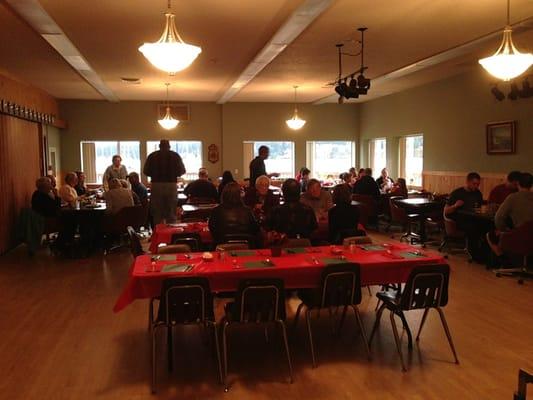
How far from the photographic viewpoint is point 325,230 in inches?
235

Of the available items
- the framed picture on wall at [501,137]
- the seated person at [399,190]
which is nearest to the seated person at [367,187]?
the seated person at [399,190]

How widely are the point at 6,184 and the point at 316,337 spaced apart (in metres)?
6.40

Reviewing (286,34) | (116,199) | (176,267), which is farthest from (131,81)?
(176,267)

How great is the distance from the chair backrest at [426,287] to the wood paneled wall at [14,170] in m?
6.84

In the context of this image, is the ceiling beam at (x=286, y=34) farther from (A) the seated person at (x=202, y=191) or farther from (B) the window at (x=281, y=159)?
(B) the window at (x=281, y=159)

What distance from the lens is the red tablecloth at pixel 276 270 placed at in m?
3.47

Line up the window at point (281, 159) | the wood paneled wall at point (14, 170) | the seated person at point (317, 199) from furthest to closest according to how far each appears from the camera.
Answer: the window at point (281, 159) < the wood paneled wall at point (14, 170) < the seated person at point (317, 199)

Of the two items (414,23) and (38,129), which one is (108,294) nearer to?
(414,23)

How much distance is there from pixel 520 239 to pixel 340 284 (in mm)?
3269

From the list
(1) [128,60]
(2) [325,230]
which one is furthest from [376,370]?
(1) [128,60]

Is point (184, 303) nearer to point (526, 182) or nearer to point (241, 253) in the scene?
point (241, 253)

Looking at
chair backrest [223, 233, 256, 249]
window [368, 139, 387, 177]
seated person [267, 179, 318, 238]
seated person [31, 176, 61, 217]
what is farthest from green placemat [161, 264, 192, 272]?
window [368, 139, 387, 177]

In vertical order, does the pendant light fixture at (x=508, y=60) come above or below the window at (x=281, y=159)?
above

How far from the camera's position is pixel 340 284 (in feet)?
11.9
